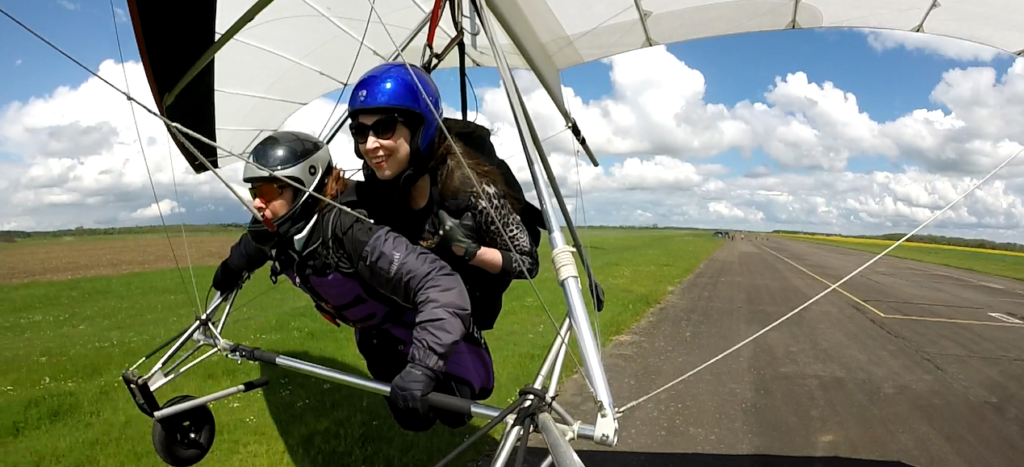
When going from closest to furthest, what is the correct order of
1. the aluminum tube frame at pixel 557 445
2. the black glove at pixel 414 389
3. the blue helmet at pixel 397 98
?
the aluminum tube frame at pixel 557 445
the black glove at pixel 414 389
the blue helmet at pixel 397 98

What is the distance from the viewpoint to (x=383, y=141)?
92.6 inches

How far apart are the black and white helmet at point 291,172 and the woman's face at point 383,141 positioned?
341 mm

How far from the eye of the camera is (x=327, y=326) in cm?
1008

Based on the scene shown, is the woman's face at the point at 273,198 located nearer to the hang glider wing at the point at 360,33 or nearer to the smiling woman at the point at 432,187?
the smiling woman at the point at 432,187

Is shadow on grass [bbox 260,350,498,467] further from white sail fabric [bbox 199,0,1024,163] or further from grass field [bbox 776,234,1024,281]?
grass field [bbox 776,234,1024,281]

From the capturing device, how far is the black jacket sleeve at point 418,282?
2020 millimetres

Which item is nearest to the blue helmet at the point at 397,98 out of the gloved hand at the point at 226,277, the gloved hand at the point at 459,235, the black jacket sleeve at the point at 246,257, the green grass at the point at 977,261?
the gloved hand at the point at 459,235

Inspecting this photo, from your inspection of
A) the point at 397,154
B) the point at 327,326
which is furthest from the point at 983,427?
the point at 327,326

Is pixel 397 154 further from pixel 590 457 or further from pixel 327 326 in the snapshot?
pixel 327 326

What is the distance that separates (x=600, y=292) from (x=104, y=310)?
14391 millimetres

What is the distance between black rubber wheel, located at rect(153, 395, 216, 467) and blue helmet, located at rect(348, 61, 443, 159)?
2394mm

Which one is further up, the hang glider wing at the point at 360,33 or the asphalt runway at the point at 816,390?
the hang glider wing at the point at 360,33

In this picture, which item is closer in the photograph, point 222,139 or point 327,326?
point 222,139

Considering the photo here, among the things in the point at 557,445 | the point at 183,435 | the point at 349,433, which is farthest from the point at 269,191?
the point at 349,433
